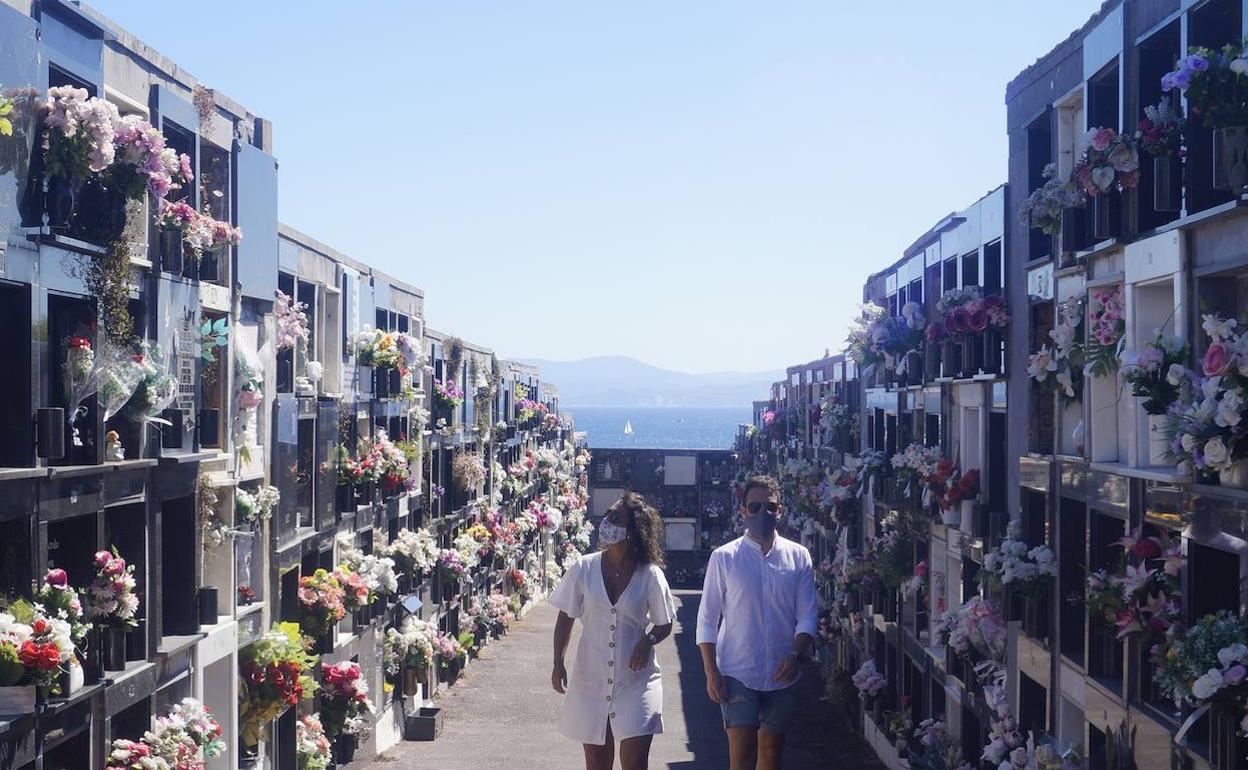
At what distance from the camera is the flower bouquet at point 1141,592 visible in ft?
45.5

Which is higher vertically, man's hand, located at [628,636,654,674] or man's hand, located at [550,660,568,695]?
man's hand, located at [628,636,654,674]

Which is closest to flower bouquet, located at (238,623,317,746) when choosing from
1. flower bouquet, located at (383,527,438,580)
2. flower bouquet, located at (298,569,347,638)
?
flower bouquet, located at (298,569,347,638)

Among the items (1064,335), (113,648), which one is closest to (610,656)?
(1064,335)

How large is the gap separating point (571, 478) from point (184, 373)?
206 ft

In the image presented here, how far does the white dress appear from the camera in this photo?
11.0 meters

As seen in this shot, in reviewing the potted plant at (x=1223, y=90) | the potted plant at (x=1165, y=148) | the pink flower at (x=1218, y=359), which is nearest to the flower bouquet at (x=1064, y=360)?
the potted plant at (x=1165, y=148)

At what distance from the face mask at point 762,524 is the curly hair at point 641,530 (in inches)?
47.4

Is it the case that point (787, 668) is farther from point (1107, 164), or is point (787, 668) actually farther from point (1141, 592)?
point (1107, 164)

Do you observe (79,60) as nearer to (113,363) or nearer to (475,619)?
(113,363)

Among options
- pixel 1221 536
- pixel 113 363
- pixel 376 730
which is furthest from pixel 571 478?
pixel 1221 536

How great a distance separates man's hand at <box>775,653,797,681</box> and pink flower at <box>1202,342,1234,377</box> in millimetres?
3831

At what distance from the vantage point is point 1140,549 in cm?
1453

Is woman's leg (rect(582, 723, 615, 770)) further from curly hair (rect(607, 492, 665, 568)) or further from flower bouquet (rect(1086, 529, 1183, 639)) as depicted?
flower bouquet (rect(1086, 529, 1183, 639))

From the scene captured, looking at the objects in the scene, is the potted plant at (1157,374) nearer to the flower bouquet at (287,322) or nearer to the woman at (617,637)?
the woman at (617,637)
